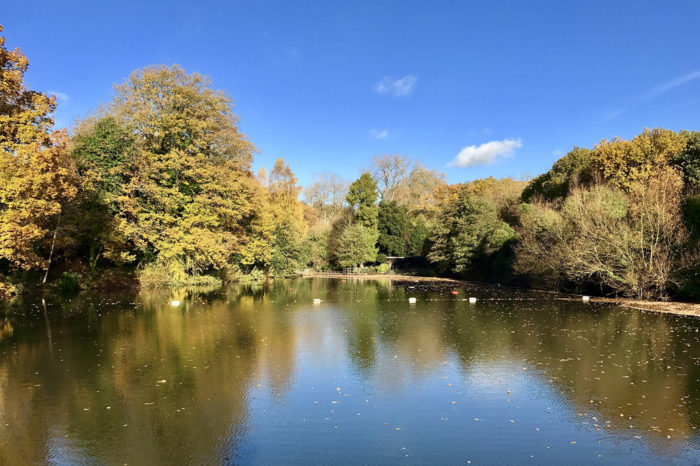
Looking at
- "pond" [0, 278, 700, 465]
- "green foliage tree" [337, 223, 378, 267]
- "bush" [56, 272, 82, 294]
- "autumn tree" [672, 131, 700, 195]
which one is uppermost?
"autumn tree" [672, 131, 700, 195]

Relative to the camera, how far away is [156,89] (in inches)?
1122

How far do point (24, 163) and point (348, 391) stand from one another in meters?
18.3

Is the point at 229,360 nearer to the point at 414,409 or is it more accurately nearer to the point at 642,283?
the point at 414,409

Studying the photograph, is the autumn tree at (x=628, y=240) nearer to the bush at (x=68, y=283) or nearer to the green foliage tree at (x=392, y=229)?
the green foliage tree at (x=392, y=229)

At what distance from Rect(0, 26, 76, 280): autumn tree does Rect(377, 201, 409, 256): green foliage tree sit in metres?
37.5

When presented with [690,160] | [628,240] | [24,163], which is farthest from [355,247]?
[24,163]

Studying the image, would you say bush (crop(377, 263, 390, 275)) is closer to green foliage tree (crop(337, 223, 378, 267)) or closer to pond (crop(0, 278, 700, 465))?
green foliage tree (crop(337, 223, 378, 267))

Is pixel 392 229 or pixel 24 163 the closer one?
A: pixel 24 163

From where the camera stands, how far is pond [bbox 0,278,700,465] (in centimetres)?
579

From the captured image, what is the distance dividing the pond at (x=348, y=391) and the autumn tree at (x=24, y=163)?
450 centimetres

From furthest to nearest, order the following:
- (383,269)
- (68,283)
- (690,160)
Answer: (383,269)
(690,160)
(68,283)

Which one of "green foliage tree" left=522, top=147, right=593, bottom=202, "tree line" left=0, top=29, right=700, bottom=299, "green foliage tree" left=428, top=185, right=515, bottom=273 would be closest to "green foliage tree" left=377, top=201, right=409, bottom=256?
"tree line" left=0, top=29, right=700, bottom=299

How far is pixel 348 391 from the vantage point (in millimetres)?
8195

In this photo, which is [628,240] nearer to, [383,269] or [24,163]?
[24,163]
